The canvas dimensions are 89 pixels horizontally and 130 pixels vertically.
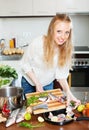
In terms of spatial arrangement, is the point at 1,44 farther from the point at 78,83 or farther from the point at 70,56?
the point at 70,56

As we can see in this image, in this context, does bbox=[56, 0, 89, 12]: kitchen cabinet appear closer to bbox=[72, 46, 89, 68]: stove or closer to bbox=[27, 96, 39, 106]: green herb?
bbox=[72, 46, 89, 68]: stove

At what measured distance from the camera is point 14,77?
89.5 inches

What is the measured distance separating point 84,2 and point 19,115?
7.63ft

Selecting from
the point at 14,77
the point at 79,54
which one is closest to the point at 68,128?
the point at 14,77

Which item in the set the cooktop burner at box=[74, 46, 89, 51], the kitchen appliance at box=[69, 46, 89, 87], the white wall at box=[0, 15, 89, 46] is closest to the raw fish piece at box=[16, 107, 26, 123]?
the kitchen appliance at box=[69, 46, 89, 87]

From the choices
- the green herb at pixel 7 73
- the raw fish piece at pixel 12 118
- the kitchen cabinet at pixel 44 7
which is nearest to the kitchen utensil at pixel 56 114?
the raw fish piece at pixel 12 118

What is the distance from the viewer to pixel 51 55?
1738 millimetres

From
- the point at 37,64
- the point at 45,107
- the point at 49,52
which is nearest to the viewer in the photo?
the point at 45,107

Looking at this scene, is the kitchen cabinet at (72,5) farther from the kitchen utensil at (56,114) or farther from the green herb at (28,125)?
the green herb at (28,125)

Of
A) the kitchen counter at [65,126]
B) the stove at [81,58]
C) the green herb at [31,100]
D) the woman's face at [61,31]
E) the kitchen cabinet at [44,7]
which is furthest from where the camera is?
the kitchen cabinet at [44,7]

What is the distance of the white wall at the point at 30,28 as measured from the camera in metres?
3.54

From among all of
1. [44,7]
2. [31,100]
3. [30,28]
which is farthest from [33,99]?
[30,28]

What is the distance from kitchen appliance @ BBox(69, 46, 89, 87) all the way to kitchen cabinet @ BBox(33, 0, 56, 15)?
64 cm

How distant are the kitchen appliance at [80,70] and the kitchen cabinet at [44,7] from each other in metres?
0.64
